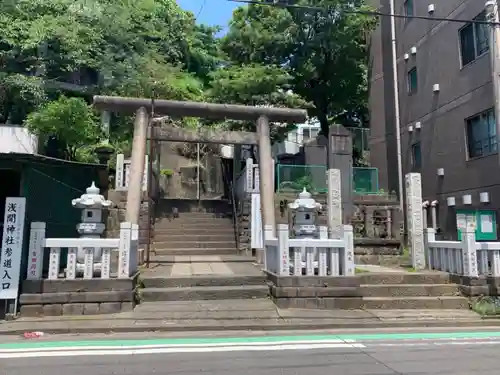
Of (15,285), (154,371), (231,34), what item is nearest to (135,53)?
(231,34)

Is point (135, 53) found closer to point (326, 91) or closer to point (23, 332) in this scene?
point (326, 91)

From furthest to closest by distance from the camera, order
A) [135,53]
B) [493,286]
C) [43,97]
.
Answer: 1. [135,53]
2. [43,97]
3. [493,286]

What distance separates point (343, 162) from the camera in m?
13.3

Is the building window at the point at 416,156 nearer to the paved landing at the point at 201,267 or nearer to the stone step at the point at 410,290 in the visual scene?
the paved landing at the point at 201,267

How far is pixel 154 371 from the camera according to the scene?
5.35m

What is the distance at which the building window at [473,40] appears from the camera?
51.0ft

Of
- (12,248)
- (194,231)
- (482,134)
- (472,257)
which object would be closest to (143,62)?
(194,231)

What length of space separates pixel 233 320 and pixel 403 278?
13.7 ft

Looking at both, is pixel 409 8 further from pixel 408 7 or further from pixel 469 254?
pixel 469 254

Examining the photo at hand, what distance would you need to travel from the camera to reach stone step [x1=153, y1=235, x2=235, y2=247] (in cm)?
1536

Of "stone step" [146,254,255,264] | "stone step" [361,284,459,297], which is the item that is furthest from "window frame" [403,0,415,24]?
"stone step" [361,284,459,297]

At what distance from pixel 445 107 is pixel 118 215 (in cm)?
1340

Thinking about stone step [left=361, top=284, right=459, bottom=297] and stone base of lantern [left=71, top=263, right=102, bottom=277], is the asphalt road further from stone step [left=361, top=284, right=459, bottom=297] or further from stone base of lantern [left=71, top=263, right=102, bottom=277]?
stone step [left=361, top=284, right=459, bottom=297]

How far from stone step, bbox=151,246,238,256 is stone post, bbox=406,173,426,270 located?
5.98 m
